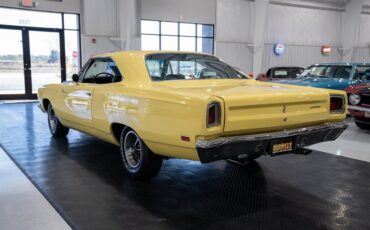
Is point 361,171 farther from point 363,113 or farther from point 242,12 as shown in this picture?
point 242,12

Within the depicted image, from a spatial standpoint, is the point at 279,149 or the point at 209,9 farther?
the point at 209,9

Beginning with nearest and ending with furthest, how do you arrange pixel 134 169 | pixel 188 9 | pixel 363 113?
pixel 134 169, pixel 363 113, pixel 188 9

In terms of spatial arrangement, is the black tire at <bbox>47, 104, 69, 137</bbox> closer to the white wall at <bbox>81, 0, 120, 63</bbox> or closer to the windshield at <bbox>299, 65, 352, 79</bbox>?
the windshield at <bbox>299, 65, 352, 79</bbox>

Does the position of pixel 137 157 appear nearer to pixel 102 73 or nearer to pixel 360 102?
pixel 102 73

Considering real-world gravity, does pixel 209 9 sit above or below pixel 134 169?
above

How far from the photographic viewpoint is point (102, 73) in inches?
203

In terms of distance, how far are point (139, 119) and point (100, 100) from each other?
101 centimetres

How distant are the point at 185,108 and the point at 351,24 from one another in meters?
20.7

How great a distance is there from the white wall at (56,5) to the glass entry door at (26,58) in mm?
833

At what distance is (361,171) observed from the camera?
5055 mm

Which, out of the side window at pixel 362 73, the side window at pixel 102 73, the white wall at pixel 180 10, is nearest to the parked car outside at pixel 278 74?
the side window at pixel 362 73

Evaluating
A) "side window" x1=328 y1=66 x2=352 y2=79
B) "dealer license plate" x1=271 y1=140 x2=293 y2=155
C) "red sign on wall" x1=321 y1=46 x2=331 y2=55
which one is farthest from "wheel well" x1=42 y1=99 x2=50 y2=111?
"red sign on wall" x1=321 y1=46 x2=331 y2=55

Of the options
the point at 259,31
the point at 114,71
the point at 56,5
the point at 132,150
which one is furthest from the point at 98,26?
the point at 132,150

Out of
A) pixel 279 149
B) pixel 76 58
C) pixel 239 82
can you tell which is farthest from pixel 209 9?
pixel 279 149
